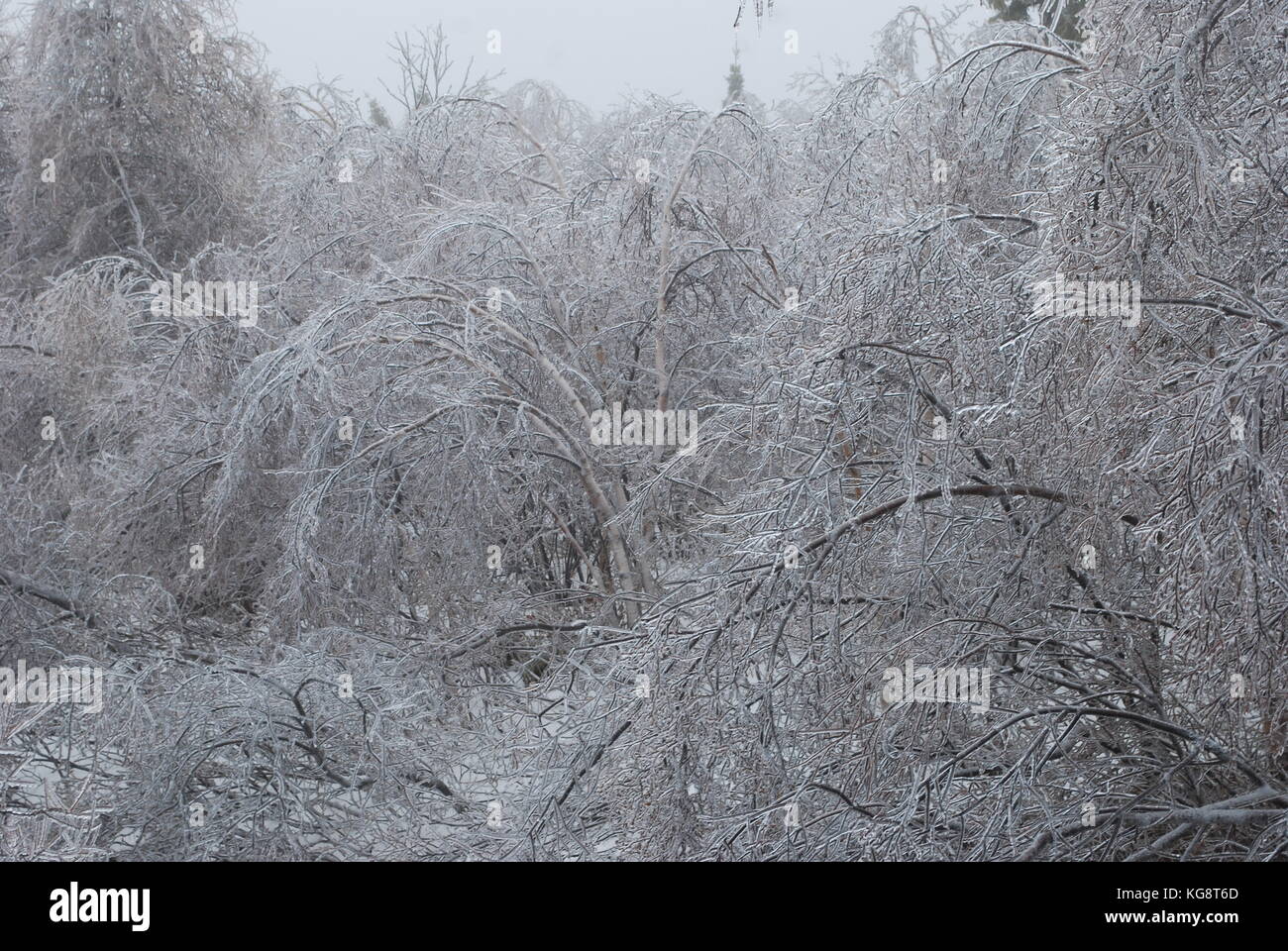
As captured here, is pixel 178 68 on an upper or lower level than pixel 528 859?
upper

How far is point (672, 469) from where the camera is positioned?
297 inches

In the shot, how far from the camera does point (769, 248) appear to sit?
35.1ft

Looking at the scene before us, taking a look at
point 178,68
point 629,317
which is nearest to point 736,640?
point 629,317

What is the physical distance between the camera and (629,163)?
1038 cm

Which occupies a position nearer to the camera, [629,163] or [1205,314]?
[1205,314]

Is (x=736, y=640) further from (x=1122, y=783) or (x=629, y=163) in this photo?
(x=629, y=163)

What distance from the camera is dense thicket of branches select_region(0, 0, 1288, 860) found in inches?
192

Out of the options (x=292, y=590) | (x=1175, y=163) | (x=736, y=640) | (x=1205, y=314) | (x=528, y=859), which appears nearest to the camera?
(x=1175, y=163)

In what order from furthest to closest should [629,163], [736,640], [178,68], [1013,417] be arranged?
[178,68]
[629,163]
[736,640]
[1013,417]

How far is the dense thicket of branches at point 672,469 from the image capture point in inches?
192

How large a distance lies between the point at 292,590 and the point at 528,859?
8.76 ft

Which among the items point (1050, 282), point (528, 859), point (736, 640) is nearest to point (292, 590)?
point (528, 859)

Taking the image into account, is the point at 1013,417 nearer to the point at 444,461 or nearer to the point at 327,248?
the point at 444,461

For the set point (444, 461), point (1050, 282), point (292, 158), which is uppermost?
point (292, 158)
